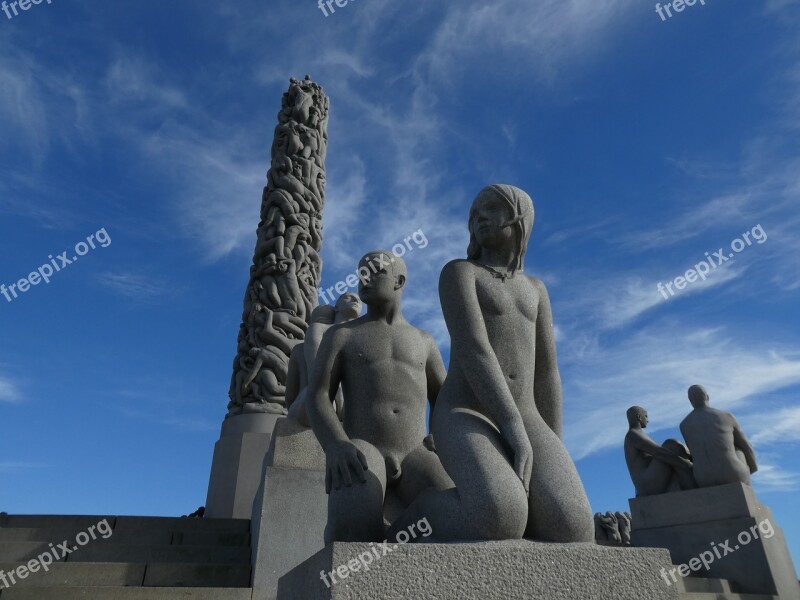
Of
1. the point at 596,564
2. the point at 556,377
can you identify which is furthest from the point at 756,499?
the point at 596,564

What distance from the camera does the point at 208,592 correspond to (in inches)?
199

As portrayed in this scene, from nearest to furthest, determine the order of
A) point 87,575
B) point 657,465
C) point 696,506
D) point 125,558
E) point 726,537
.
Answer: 1. point 87,575
2. point 125,558
3. point 726,537
4. point 696,506
5. point 657,465

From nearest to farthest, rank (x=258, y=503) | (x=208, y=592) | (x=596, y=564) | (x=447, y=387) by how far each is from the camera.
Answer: (x=596, y=564)
(x=447, y=387)
(x=208, y=592)
(x=258, y=503)

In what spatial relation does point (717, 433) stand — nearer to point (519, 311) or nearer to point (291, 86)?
point (519, 311)

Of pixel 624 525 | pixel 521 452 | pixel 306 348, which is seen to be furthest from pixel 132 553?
pixel 624 525

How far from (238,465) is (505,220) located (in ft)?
27.7

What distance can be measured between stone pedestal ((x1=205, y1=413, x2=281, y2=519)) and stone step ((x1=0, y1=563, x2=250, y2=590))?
4.46 m

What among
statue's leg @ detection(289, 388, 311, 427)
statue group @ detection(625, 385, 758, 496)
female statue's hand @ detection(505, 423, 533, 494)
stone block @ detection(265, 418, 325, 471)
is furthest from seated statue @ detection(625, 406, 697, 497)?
female statue's hand @ detection(505, 423, 533, 494)

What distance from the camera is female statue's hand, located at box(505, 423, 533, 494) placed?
2809 millimetres

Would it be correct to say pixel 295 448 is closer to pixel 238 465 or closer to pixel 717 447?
pixel 238 465

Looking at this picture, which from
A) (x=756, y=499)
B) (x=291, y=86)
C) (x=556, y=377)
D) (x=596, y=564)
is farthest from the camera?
(x=291, y=86)

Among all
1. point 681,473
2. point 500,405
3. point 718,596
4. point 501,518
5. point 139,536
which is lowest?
point 501,518

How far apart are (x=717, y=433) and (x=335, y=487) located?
284 inches

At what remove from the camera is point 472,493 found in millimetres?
2719
